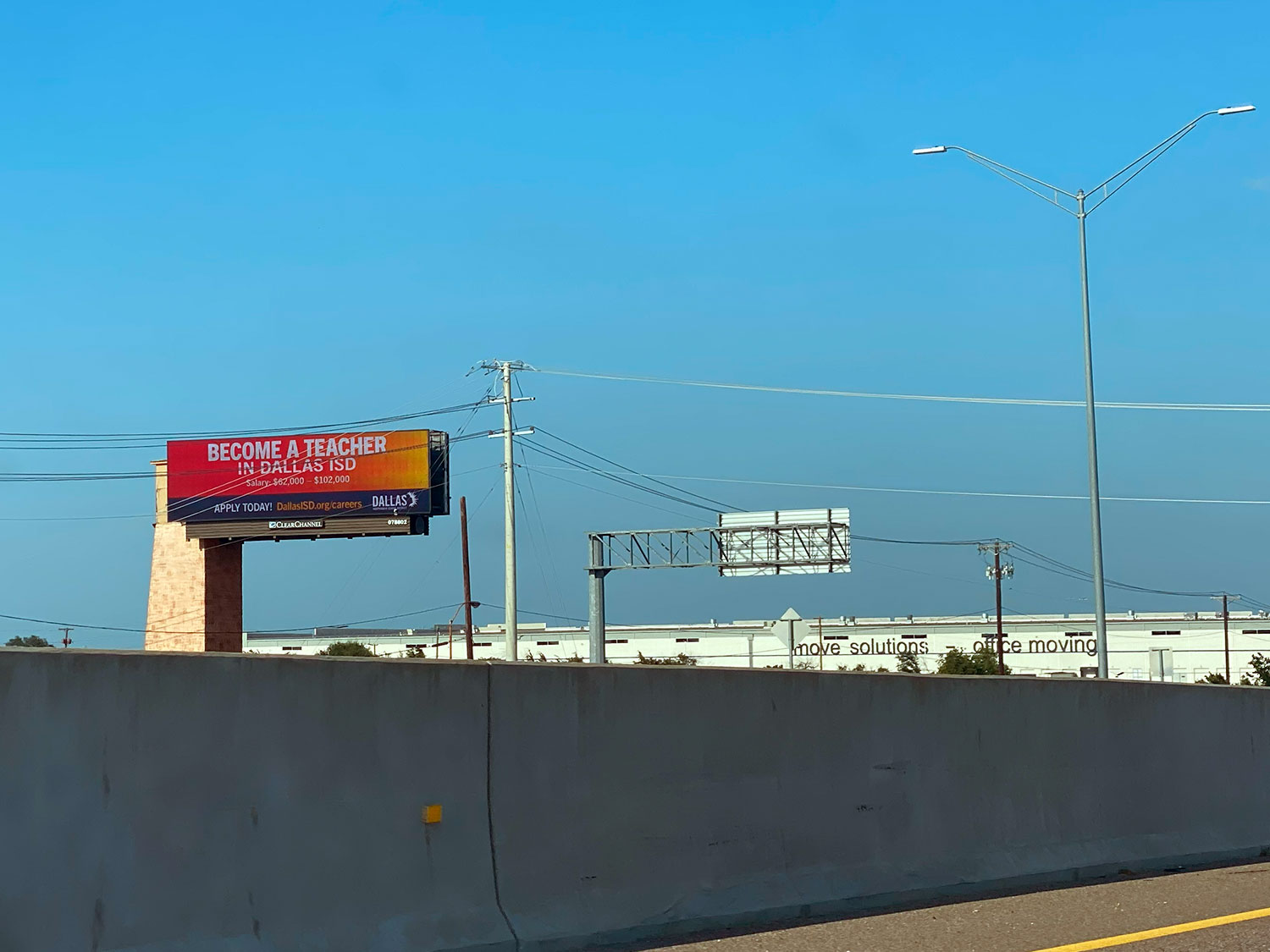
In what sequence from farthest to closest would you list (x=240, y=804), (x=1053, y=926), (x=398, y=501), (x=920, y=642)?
(x=920, y=642), (x=398, y=501), (x=1053, y=926), (x=240, y=804)

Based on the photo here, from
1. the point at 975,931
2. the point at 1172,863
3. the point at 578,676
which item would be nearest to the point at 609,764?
the point at 578,676

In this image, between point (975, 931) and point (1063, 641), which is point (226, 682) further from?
point (1063, 641)

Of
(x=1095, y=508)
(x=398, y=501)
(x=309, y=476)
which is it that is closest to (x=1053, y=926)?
(x=1095, y=508)

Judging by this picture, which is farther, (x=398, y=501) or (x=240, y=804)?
(x=398, y=501)

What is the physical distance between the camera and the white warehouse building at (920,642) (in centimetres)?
10669

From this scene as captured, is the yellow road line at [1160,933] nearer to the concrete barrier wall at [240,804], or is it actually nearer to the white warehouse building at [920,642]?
the concrete barrier wall at [240,804]

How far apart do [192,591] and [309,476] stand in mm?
8305

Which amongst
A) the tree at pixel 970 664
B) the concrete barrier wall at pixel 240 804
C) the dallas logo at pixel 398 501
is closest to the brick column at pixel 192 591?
the dallas logo at pixel 398 501

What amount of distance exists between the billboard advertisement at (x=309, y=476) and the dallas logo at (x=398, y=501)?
0.04 m

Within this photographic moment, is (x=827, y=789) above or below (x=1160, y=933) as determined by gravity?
above

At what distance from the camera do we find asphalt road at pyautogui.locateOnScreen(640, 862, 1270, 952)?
8695mm

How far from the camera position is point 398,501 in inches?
2923

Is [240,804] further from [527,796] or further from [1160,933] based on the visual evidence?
[1160,933]

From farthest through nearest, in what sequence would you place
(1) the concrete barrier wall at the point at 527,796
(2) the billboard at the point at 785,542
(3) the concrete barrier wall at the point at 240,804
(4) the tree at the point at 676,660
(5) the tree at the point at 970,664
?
(5) the tree at the point at 970,664, (2) the billboard at the point at 785,542, (4) the tree at the point at 676,660, (1) the concrete barrier wall at the point at 527,796, (3) the concrete barrier wall at the point at 240,804
